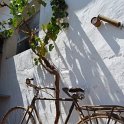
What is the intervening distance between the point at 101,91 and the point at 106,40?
0.71 metres

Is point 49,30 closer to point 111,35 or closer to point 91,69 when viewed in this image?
point 91,69

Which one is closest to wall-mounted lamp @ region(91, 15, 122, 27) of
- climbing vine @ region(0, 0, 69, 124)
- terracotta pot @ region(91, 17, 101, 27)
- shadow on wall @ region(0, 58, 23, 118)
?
terracotta pot @ region(91, 17, 101, 27)

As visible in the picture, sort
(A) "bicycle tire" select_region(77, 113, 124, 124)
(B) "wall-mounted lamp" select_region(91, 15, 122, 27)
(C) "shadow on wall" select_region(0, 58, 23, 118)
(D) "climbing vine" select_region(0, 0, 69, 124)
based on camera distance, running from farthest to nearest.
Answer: (C) "shadow on wall" select_region(0, 58, 23, 118) → (D) "climbing vine" select_region(0, 0, 69, 124) → (B) "wall-mounted lamp" select_region(91, 15, 122, 27) → (A) "bicycle tire" select_region(77, 113, 124, 124)

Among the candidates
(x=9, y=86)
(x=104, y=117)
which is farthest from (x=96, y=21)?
(x=9, y=86)

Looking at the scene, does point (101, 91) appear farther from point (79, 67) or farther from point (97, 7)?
point (97, 7)

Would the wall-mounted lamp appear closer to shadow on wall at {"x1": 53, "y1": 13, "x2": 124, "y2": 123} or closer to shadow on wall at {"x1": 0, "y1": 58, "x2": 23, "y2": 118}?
shadow on wall at {"x1": 53, "y1": 13, "x2": 124, "y2": 123}

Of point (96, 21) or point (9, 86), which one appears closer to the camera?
point (96, 21)

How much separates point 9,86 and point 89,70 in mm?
3034

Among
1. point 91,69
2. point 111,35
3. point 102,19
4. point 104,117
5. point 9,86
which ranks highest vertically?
point 9,86

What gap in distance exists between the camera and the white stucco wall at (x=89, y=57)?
3939 mm

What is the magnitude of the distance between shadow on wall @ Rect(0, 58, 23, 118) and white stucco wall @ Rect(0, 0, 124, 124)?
0.54 m

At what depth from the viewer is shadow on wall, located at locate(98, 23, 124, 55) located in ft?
12.9

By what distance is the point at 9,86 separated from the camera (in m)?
6.92

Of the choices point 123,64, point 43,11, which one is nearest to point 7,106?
point 43,11
